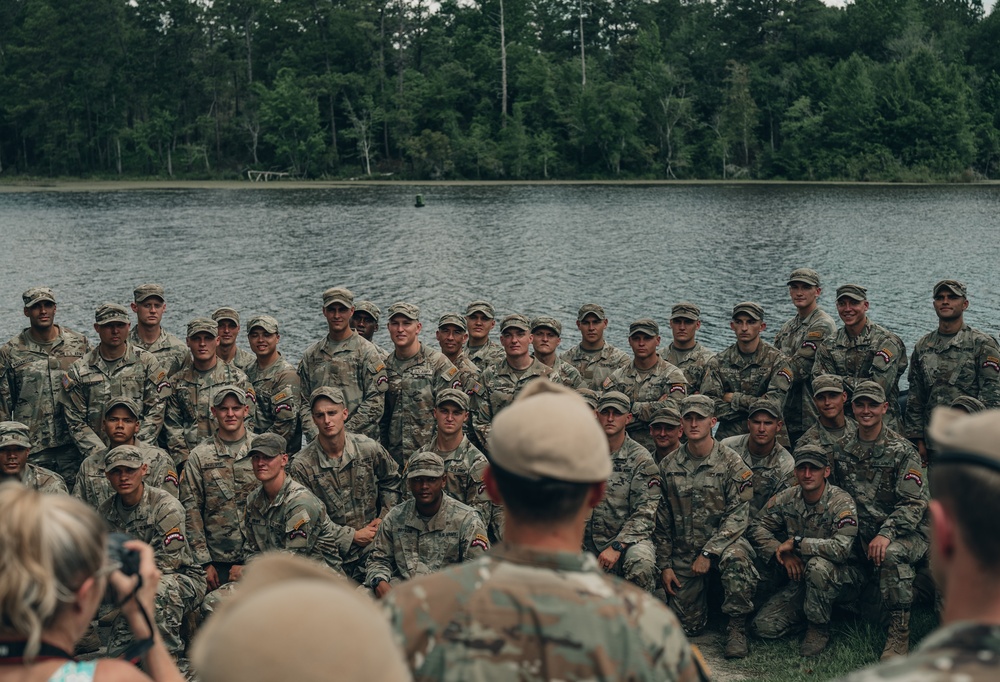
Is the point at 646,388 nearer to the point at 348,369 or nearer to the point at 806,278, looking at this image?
the point at 806,278

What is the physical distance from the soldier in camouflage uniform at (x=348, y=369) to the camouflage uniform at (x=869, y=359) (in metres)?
3.82

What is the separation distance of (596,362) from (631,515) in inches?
101

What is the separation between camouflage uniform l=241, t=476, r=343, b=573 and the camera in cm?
771

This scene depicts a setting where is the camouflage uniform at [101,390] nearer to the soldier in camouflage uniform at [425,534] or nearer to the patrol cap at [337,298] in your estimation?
the patrol cap at [337,298]

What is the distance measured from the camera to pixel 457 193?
182 ft

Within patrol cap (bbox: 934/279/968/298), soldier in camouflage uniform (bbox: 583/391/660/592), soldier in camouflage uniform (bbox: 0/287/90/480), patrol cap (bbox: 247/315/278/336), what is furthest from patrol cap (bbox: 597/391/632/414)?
soldier in camouflage uniform (bbox: 0/287/90/480)

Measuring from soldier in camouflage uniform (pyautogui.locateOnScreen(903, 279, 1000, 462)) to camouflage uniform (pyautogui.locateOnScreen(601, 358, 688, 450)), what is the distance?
6.47 feet

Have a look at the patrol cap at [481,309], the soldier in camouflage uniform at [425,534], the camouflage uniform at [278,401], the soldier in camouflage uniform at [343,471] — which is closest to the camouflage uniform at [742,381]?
the patrol cap at [481,309]

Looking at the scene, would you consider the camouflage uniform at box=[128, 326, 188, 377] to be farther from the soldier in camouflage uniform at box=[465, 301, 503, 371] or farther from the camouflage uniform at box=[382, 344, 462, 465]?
the soldier in camouflage uniform at box=[465, 301, 503, 371]

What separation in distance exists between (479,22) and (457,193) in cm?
2484

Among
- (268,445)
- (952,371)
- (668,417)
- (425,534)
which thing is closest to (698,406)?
(668,417)

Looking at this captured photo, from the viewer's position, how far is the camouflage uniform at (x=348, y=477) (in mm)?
8523

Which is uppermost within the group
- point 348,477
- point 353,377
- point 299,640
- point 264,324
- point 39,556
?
point 299,640

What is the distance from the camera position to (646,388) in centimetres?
988
